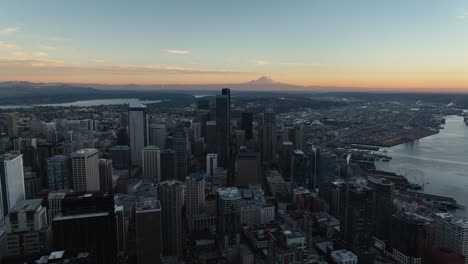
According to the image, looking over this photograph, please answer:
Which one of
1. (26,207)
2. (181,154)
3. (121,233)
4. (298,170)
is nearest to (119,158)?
(181,154)

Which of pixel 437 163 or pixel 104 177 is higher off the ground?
pixel 104 177

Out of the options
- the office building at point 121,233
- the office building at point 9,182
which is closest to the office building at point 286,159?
the office building at point 121,233

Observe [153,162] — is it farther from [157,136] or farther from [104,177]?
[157,136]

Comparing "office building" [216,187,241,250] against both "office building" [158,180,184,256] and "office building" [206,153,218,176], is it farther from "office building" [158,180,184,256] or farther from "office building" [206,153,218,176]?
"office building" [206,153,218,176]

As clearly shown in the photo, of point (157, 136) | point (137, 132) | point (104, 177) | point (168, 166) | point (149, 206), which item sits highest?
point (137, 132)

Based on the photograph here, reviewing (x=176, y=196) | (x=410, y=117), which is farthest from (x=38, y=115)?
(x=410, y=117)

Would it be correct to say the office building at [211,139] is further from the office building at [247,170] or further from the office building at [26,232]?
the office building at [26,232]

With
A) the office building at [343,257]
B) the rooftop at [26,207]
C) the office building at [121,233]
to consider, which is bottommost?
the office building at [343,257]
